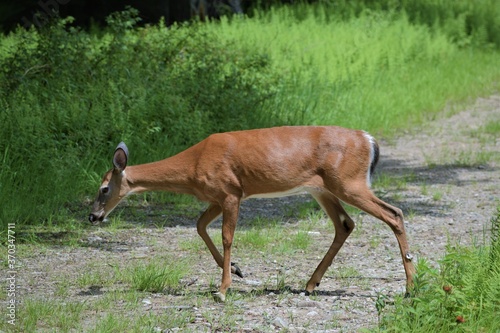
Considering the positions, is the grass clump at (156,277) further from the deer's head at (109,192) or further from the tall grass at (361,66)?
the tall grass at (361,66)

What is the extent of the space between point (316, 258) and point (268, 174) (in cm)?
136

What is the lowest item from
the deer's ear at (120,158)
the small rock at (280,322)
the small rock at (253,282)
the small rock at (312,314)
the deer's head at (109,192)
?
the small rock at (253,282)

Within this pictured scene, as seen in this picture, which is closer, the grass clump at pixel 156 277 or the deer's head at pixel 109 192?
the grass clump at pixel 156 277

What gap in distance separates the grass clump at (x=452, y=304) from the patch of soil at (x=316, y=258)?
0.37 metres

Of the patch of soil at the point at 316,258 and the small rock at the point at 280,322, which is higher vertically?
the small rock at the point at 280,322

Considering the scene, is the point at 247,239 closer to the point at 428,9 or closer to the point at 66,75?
the point at 66,75

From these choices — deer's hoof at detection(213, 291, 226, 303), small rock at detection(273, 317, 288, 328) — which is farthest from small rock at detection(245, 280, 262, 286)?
small rock at detection(273, 317, 288, 328)

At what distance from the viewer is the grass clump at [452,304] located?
554 centimetres

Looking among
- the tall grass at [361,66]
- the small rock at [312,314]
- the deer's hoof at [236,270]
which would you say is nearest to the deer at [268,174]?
the deer's hoof at [236,270]

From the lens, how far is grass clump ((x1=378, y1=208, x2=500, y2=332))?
554 centimetres

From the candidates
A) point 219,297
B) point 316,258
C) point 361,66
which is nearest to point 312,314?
point 219,297

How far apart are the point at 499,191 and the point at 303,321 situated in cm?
502

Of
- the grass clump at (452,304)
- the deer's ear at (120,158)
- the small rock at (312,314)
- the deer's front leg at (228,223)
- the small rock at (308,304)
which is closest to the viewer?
the grass clump at (452,304)

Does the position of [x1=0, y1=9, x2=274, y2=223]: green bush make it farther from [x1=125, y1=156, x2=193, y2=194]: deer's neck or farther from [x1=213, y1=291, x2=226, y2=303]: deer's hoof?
[x1=213, y1=291, x2=226, y2=303]: deer's hoof
